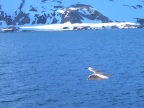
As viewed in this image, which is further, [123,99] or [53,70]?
[53,70]

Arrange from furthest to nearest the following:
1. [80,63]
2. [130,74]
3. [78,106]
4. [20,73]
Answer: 1. [80,63]
2. [20,73]
3. [130,74]
4. [78,106]

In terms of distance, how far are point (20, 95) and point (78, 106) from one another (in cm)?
902

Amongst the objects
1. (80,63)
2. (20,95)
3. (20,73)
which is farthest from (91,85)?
(80,63)

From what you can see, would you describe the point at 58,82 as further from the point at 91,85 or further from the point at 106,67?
the point at 106,67

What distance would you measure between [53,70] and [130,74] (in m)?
14.9

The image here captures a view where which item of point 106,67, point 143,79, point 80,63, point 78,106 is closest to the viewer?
point 78,106

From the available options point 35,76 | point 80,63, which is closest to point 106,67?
point 80,63

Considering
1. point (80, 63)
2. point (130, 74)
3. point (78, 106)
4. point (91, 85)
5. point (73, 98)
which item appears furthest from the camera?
point (80, 63)

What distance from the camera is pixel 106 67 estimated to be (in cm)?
7931

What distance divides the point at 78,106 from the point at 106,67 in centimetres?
3288

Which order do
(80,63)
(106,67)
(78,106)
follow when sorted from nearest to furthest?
(78,106)
(106,67)
(80,63)

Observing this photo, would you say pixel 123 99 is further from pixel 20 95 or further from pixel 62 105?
pixel 20 95

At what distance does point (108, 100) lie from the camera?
4884 centimetres

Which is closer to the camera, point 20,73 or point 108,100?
point 108,100
